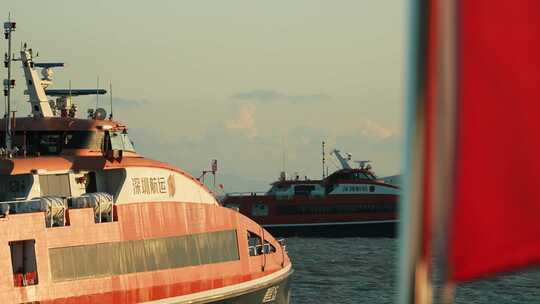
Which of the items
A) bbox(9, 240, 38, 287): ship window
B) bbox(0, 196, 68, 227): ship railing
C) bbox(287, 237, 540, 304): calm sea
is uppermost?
bbox(0, 196, 68, 227): ship railing

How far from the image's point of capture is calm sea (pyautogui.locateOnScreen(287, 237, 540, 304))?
4791 cm

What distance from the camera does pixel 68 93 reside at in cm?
3347

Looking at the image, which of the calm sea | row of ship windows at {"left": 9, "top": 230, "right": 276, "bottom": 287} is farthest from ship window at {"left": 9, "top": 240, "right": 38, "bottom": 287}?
the calm sea

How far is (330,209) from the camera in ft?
300

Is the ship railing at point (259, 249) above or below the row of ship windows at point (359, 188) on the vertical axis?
above

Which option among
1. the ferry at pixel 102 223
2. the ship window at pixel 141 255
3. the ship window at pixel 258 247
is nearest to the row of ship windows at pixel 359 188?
the ship window at pixel 258 247

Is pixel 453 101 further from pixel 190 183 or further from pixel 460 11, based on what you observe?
pixel 190 183

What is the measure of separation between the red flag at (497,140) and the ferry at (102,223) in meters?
20.5

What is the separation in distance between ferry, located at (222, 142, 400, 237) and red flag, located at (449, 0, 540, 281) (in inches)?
3425

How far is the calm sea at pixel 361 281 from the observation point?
47.9 m

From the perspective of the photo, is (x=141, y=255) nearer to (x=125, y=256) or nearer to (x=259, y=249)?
(x=125, y=256)

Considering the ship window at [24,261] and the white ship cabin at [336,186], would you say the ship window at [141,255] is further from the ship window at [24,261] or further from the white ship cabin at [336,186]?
the white ship cabin at [336,186]

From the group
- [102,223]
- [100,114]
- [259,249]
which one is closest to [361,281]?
[259,249]

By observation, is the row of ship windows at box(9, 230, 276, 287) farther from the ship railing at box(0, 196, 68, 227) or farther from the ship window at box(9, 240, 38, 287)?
the ship railing at box(0, 196, 68, 227)
